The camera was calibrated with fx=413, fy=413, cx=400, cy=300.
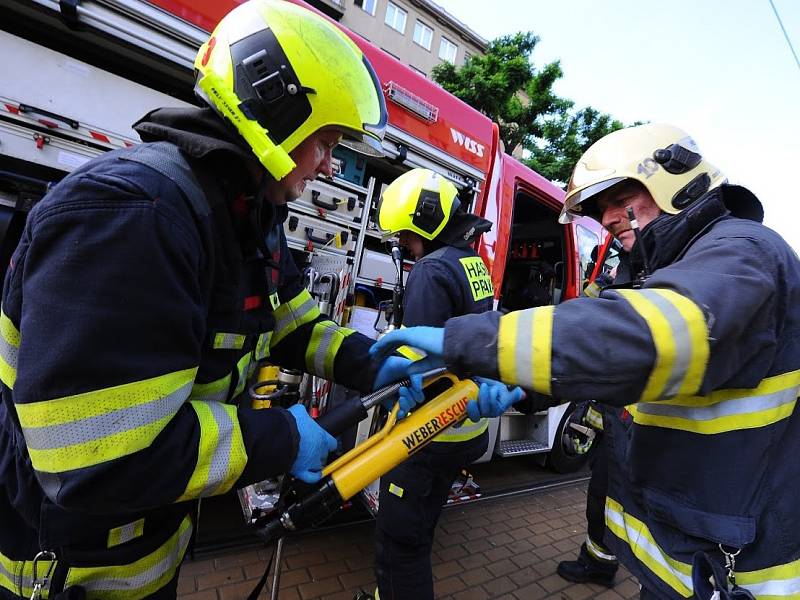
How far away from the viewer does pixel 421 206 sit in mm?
2393

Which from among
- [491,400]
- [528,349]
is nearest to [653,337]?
[528,349]

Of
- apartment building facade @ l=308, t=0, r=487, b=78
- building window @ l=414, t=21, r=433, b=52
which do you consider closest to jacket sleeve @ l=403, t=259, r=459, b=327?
apartment building facade @ l=308, t=0, r=487, b=78

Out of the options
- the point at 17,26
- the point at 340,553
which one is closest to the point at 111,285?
the point at 17,26

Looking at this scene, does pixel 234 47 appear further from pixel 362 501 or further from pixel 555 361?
pixel 362 501

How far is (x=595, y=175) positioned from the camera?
73.5 inches

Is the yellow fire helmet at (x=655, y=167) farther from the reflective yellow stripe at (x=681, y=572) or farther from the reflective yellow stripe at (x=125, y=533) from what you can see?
the reflective yellow stripe at (x=125, y=533)

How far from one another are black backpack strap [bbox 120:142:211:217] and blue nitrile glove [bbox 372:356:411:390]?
950 millimetres

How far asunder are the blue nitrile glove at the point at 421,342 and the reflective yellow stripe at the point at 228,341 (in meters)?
0.50

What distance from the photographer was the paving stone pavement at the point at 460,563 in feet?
7.93

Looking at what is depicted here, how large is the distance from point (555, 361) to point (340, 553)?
99.1 inches

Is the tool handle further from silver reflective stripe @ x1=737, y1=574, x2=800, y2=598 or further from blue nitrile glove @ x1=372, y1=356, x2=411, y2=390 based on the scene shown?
silver reflective stripe @ x1=737, y1=574, x2=800, y2=598

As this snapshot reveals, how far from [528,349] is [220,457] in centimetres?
77

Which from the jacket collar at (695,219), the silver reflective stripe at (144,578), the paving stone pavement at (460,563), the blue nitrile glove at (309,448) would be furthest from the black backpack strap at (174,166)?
the paving stone pavement at (460,563)

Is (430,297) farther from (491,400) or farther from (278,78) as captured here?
(278,78)
